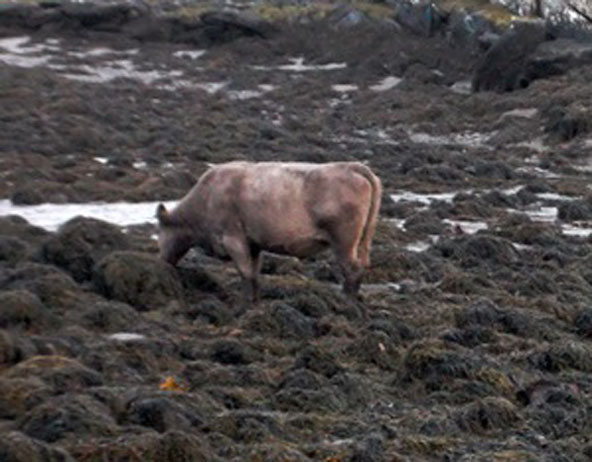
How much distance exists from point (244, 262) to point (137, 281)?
122 centimetres

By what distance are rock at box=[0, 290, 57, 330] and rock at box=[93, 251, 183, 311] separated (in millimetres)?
1638

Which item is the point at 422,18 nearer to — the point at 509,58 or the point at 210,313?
the point at 509,58

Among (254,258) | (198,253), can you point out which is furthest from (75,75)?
(254,258)

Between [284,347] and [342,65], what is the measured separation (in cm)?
5331

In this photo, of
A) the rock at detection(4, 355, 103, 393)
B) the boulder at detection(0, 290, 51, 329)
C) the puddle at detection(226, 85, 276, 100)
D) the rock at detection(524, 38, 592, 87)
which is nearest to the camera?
the rock at detection(4, 355, 103, 393)

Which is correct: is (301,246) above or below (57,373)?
→ below

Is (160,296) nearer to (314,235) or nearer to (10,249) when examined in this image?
(314,235)

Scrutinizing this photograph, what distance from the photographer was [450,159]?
3588 cm

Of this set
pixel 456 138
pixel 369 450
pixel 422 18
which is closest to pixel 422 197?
pixel 456 138

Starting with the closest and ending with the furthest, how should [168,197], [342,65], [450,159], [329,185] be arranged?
1. [329,185]
2. [168,197]
3. [450,159]
4. [342,65]

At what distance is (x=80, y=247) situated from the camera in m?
16.5

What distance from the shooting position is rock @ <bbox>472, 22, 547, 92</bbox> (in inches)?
2099

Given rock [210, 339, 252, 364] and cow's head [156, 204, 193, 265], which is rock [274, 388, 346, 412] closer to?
rock [210, 339, 252, 364]

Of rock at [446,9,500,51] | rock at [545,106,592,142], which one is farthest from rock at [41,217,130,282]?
rock at [446,9,500,51]
